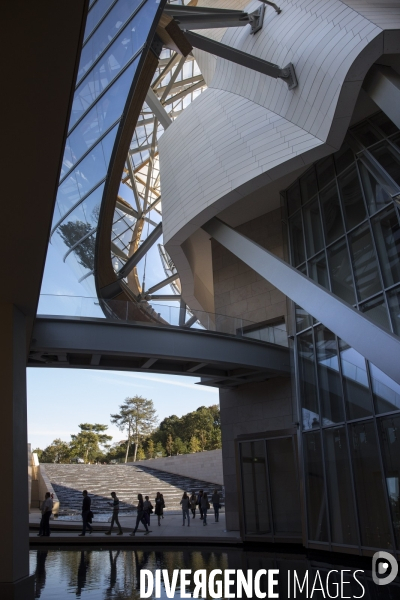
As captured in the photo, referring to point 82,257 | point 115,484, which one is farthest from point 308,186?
point 115,484

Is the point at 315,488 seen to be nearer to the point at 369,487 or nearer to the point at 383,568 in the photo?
the point at 369,487

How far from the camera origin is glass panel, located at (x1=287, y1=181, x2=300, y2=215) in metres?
18.0

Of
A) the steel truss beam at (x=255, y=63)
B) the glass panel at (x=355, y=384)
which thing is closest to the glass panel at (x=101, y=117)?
the steel truss beam at (x=255, y=63)

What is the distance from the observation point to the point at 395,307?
1277cm

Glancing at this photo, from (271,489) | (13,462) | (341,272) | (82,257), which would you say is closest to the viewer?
(13,462)

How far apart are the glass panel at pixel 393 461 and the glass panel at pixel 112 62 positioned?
12171 mm

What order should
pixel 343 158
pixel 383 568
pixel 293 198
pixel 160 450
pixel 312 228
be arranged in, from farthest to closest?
pixel 160 450, pixel 293 198, pixel 312 228, pixel 343 158, pixel 383 568

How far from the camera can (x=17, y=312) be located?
30.4ft

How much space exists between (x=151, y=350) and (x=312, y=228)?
6.42 metres

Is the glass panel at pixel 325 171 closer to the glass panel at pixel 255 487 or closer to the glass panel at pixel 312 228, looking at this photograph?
the glass panel at pixel 312 228

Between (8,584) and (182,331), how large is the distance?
9.73m

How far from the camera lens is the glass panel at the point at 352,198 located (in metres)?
14.7

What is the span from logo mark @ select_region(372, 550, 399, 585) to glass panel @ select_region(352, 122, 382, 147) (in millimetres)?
10552

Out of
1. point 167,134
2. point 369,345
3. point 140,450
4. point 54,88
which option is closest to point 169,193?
point 167,134
